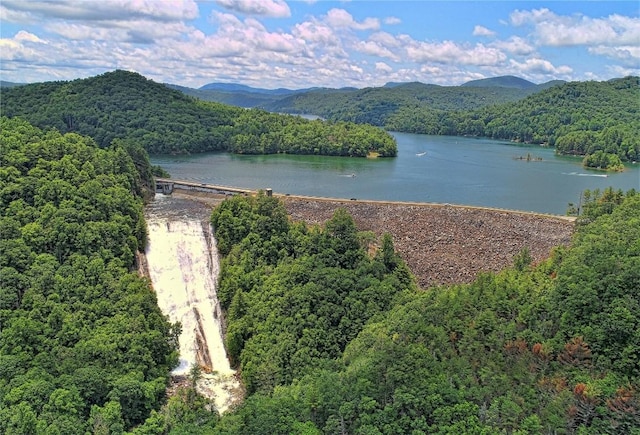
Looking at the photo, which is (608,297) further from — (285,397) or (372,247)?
(372,247)

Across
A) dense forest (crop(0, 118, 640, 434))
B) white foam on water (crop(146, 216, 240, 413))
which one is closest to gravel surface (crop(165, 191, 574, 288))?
dense forest (crop(0, 118, 640, 434))

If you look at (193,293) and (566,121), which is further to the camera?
(566,121)

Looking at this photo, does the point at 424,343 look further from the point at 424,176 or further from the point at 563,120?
the point at 563,120

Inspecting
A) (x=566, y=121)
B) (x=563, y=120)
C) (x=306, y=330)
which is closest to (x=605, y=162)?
(x=566, y=121)

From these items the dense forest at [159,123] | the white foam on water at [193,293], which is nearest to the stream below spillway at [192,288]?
the white foam on water at [193,293]

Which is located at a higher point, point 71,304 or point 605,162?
point 605,162

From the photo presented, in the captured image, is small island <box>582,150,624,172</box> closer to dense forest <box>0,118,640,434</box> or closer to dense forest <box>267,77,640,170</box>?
dense forest <box>267,77,640,170</box>
